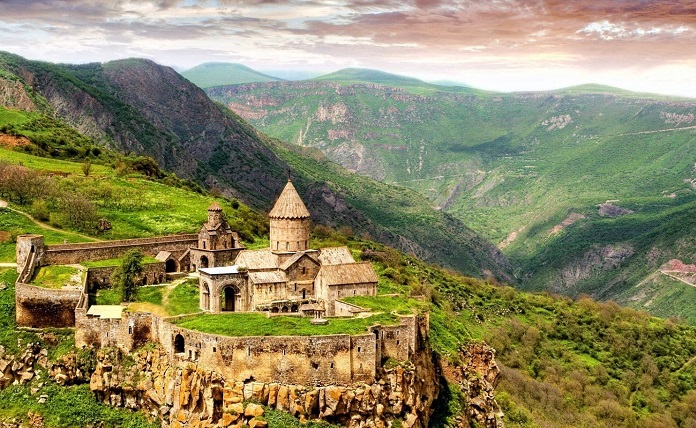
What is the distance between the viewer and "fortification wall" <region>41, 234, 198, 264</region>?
5638cm

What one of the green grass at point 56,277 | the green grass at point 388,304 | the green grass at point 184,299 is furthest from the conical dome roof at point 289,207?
the green grass at point 56,277

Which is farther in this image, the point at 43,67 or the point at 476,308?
the point at 43,67

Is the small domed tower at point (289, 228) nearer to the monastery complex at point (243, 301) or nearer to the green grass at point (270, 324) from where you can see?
the monastery complex at point (243, 301)

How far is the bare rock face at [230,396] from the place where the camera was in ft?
131

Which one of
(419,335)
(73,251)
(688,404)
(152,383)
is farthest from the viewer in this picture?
(688,404)

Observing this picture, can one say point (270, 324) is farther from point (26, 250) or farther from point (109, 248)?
point (109, 248)

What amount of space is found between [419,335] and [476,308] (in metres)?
62.6

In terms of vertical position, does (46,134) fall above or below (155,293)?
above

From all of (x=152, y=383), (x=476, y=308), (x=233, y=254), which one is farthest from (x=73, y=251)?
(x=476, y=308)

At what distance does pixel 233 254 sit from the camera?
62.8 metres

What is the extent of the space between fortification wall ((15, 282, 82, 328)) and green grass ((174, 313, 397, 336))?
317 inches

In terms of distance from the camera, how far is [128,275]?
53.8 metres

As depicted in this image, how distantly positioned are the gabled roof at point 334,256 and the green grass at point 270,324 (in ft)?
31.0

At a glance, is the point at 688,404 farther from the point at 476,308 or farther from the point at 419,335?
the point at 419,335
